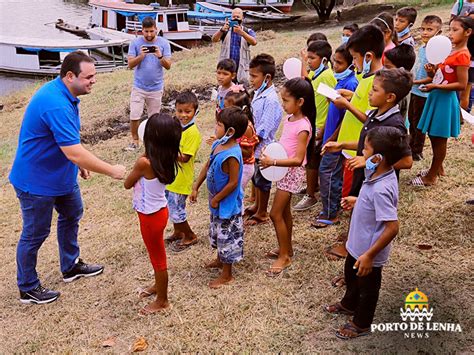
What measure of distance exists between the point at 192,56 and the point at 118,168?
505 inches

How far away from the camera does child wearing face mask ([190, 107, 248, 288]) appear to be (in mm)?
3393

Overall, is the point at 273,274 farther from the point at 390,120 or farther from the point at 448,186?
the point at 448,186

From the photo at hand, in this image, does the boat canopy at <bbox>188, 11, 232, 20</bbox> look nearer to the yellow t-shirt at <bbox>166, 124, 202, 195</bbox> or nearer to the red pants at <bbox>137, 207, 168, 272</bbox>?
the yellow t-shirt at <bbox>166, 124, 202, 195</bbox>

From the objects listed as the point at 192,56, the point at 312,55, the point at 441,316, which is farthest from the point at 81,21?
the point at 441,316

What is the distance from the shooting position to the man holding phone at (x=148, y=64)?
6547mm

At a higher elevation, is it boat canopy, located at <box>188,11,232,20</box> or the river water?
boat canopy, located at <box>188,11,232,20</box>

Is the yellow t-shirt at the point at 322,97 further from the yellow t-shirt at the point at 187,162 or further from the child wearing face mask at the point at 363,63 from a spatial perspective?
the yellow t-shirt at the point at 187,162

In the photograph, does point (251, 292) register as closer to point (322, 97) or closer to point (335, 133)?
point (335, 133)

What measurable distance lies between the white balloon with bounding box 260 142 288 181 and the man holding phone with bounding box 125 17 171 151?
11.6 feet

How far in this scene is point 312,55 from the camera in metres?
4.33

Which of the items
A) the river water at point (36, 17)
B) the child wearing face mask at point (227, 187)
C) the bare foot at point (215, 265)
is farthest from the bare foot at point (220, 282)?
the river water at point (36, 17)

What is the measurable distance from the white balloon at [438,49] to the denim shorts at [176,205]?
94.3 inches

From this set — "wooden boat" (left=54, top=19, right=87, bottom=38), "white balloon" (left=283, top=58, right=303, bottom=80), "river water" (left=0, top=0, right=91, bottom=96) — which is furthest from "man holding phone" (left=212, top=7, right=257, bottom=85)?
"wooden boat" (left=54, top=19, right=87, bottom=38)

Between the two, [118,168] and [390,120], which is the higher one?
[390,120]
